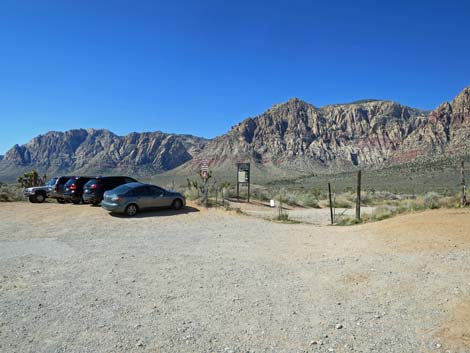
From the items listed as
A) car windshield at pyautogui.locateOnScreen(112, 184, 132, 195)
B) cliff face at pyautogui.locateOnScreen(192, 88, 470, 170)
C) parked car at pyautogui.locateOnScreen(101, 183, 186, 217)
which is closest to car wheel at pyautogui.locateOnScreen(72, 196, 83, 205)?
parked car at pyautogui.locateOnScreen(101, 183, 186, 217)

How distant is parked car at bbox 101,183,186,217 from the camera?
16.0m

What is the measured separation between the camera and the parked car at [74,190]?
20.4 meters

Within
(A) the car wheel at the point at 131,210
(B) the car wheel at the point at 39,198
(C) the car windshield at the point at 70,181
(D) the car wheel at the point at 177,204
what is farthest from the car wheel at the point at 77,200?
(D) the car wheel at the point at 177,204

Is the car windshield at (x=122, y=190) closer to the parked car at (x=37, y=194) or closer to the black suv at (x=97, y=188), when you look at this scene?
the black suv at (x=97, y=188)

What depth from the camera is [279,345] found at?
14.1 ft

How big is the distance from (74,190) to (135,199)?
611 cm

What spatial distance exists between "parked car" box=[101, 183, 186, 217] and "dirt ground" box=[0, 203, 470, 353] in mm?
4355

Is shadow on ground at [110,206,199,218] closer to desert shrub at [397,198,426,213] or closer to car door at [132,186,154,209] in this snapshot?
car door at [132,186,154,209]

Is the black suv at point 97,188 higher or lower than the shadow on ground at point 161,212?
higher

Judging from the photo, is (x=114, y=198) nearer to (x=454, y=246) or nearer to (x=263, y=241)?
(x=263, y=241)

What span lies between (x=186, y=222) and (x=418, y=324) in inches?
453

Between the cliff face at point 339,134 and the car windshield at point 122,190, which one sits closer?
the car windshield at point 122,190

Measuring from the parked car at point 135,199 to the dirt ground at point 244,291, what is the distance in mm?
4355

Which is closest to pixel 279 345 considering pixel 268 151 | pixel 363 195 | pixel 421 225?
pixel 421 225
